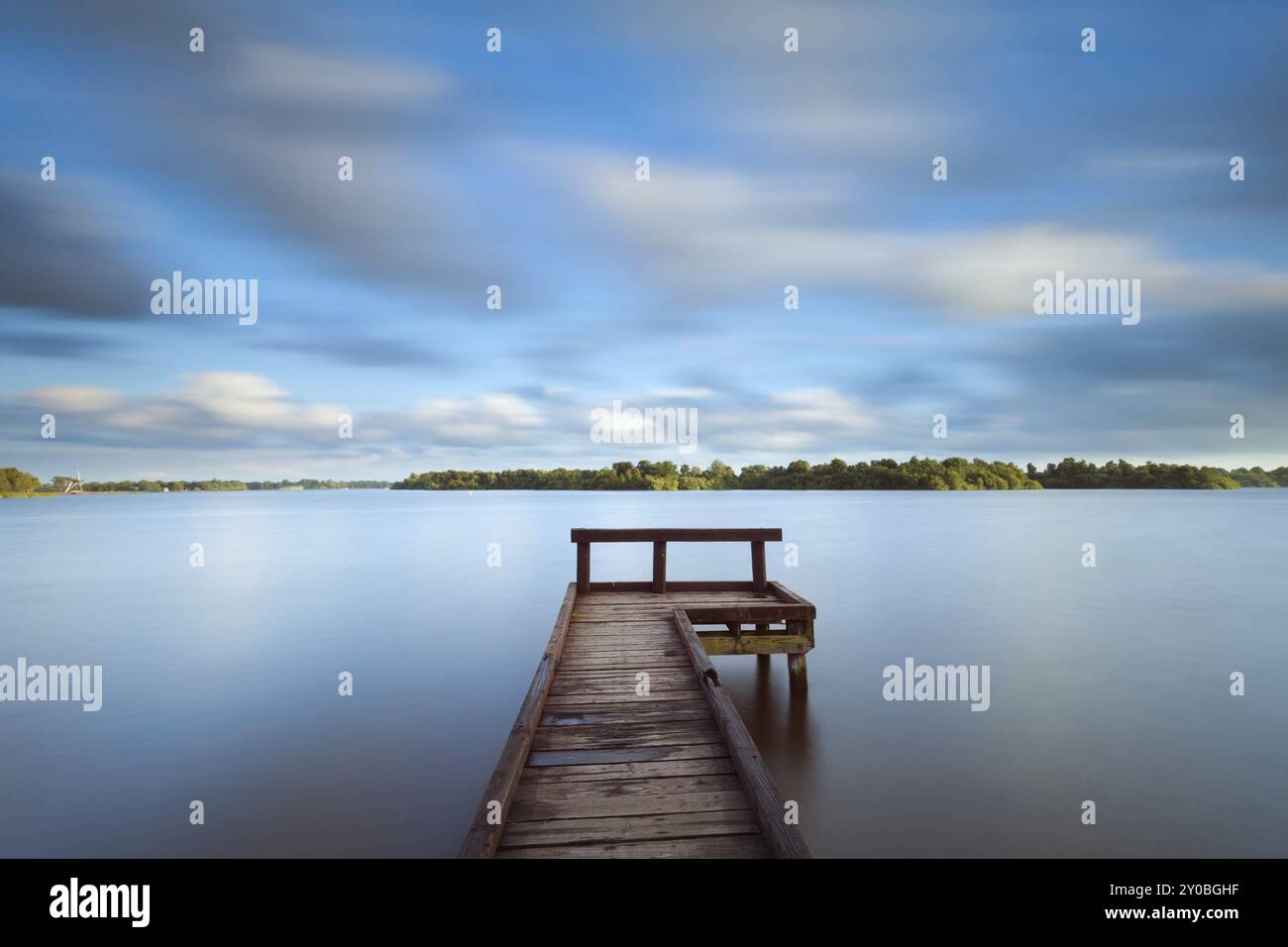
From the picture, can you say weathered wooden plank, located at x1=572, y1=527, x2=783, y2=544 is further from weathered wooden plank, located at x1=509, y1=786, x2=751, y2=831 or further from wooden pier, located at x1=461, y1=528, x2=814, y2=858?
weathered wooden plank, located at x1=509, y1=786, x2=751, y2=831

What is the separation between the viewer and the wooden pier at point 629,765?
4.08 m

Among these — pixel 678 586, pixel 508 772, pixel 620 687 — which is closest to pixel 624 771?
pixel 508 772

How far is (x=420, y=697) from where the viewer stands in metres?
11.6

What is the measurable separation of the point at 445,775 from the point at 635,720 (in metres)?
3.68

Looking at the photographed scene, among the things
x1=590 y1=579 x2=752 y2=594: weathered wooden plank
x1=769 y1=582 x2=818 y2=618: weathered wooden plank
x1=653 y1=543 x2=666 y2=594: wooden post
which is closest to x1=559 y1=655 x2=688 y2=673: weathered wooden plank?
x1=769 y1=582 x2=818 y2=618: weathered wooden plank

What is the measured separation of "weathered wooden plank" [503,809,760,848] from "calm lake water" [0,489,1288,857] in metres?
3.06

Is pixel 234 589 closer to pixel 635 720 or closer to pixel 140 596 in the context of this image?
pixel 140 596

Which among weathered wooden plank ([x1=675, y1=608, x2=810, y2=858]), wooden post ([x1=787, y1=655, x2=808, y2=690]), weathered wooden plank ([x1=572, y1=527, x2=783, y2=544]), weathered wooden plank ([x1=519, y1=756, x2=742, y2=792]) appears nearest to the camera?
weathered wooden plank ([x1=675, y1=608, x2=810, y2=858])

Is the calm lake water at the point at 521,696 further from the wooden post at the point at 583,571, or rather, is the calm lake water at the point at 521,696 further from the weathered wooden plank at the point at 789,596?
the wooden post at the point at 583,571

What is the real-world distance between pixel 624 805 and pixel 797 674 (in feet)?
24.5

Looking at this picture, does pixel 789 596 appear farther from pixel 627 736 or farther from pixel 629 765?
pixel 629 765

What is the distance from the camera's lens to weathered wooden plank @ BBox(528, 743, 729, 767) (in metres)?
5.29

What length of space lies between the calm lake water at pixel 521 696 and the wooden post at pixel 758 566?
1.88m
